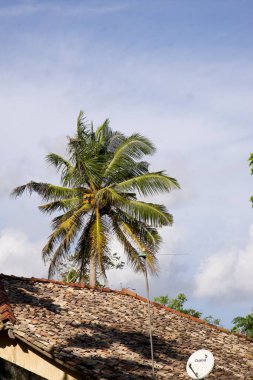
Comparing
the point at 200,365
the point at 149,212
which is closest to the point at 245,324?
the point at 149,212

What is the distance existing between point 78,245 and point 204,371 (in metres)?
17.6

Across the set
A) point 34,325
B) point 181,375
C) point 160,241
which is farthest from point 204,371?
point 160,241

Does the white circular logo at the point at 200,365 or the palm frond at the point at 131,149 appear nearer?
the white circular logo at the point at 200,365

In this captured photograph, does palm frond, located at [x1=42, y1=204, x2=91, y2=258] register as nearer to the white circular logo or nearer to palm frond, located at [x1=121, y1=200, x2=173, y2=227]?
palm frond, located at [x1=121, y1=200, x2=173, y2=227]

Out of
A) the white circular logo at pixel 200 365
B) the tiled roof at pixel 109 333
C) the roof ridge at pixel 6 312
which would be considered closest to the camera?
the white circular logo at pixel 200 365

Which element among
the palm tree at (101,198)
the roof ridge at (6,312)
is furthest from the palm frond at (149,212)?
the roof ridge at (6,312)

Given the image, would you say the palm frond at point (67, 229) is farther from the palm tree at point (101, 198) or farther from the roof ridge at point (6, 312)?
the roof ridge at point (6, 312)

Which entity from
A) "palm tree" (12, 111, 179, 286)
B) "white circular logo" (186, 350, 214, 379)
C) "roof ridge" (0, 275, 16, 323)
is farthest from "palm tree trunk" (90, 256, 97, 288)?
"white circular logo" (186, 350, 214, 379)

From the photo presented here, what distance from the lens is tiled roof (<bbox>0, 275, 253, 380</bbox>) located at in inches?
671

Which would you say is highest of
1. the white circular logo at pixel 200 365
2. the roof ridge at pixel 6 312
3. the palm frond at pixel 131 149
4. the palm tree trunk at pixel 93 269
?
the palm frond at pixel 131 149

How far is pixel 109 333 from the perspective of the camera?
19.8m

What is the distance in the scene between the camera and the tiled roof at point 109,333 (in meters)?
17.0

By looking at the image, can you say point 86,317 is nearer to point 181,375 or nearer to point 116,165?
point 181,375

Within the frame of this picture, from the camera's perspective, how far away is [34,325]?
18.4m
